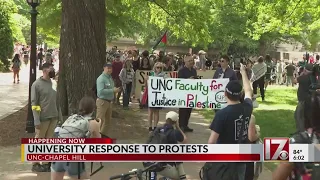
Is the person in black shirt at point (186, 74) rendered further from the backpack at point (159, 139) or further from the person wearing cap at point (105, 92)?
the backpack at point (159, 139)

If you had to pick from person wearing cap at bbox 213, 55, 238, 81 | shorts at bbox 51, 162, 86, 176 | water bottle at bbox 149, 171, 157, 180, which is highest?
person wearing cap at bbox 213, 55, 238, 81

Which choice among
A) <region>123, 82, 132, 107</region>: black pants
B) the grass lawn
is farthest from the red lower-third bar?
<region>123, 82, 132, 107</region>: black pants

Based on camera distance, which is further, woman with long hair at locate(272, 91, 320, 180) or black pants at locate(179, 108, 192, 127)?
black pants at locate(179, 108, 192, 127)

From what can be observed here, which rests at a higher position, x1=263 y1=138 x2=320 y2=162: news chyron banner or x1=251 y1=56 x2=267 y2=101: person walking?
x1=251 y1=56 x2=267 y2=101: person walking

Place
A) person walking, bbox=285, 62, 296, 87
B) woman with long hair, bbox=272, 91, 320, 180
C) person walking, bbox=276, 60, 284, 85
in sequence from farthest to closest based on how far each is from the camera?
person walking, bbox=276, 60, 284, 85
person walking, bbox=285, 62, 296, 87
woman with long hair, bbox=272, 91, 320, 180

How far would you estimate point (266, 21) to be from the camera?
25.6 metres

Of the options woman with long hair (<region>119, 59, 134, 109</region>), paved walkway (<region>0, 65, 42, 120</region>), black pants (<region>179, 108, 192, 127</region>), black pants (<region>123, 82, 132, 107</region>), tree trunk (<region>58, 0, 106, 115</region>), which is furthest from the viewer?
black pants (<region>123, 82, 132, 107</region>)

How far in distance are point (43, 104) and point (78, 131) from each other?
2.53 metres

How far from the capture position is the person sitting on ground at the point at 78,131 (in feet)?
18.3

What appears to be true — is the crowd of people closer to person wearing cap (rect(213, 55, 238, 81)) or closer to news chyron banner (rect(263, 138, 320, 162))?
person wearing cap (rect(213, 55, 238, 81))

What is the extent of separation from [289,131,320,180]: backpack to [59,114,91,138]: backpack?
8.49 feet

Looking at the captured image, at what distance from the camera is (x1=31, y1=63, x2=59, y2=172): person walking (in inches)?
310

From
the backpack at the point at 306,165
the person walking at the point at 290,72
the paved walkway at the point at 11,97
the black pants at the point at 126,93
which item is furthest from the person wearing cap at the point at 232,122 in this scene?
the person walking at the point at 290,72

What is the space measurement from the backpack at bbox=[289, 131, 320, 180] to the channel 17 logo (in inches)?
2.7
